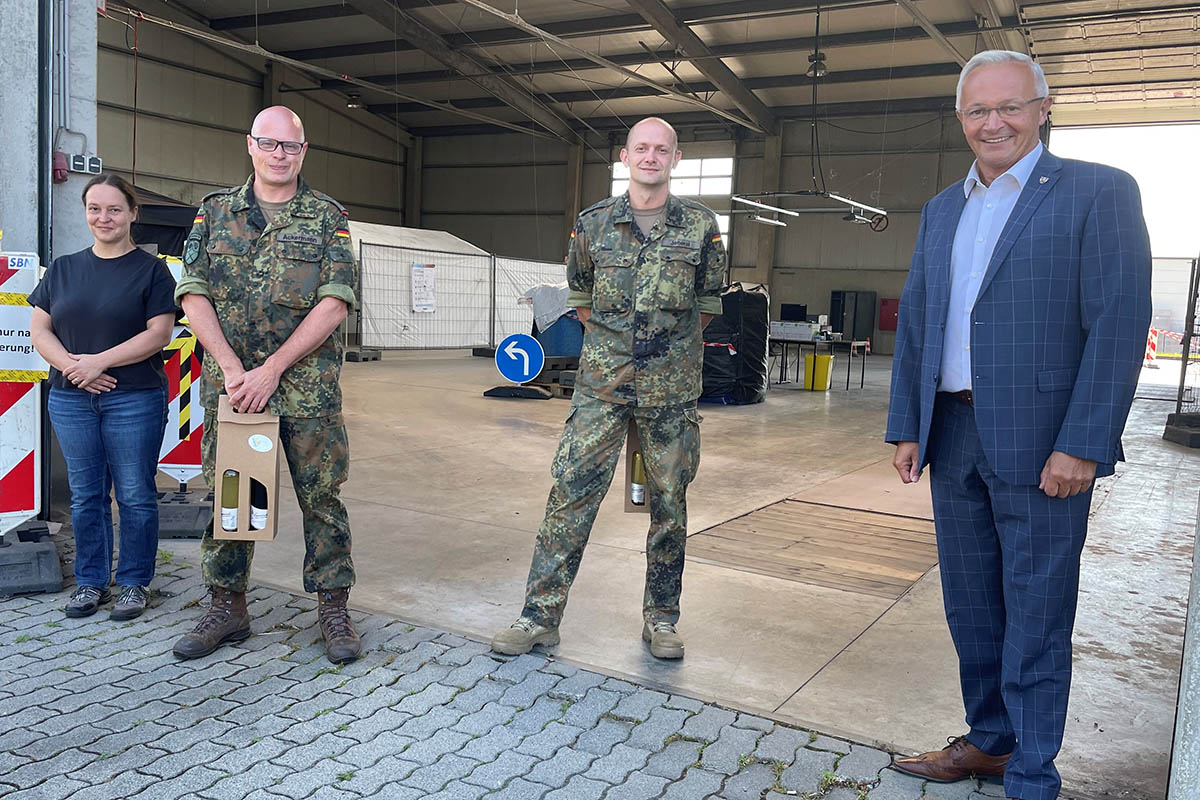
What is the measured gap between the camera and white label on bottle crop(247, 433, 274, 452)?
288 cm

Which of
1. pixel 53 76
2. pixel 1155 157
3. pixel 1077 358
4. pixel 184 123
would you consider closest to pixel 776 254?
pixel 1155 157

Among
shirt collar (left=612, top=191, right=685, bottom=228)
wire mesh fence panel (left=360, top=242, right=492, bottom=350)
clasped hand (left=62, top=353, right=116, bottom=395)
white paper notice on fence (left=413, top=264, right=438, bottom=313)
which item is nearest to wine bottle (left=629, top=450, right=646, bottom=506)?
shirt collar (left=612, top=191, right=685, bottom=228)

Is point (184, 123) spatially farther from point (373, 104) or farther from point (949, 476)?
point (949, 476)

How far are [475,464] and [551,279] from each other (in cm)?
1156

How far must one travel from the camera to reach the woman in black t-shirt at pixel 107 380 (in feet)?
11.2

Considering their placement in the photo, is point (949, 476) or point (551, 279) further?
point (551, 279)

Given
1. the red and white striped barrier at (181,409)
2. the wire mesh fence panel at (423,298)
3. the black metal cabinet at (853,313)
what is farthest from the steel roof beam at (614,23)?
the red and white striped barrier at (181,409)

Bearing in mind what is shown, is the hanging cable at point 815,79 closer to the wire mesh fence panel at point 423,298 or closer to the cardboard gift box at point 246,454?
the wire mesh fence panel at point 423,298

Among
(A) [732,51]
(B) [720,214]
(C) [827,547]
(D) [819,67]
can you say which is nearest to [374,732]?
(C) [827,547]

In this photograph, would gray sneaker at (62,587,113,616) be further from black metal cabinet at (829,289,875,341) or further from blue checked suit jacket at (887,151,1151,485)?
black metal cabinet at (829,289,875,341)

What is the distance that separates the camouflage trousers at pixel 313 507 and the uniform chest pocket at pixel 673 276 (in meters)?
1.16

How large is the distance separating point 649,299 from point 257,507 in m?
1.42

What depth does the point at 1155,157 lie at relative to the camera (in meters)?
21.1

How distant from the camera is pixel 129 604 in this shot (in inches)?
135
